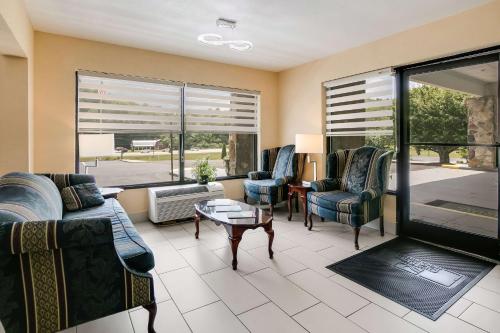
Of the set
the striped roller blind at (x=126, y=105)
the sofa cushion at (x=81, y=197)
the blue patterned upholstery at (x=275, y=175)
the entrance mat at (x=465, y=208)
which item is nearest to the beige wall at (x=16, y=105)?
the sofa cushion at (x=81, y=197)

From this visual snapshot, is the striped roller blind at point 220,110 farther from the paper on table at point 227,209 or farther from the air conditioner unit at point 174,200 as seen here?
the paper on table at point 227,209

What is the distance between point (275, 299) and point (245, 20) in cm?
285

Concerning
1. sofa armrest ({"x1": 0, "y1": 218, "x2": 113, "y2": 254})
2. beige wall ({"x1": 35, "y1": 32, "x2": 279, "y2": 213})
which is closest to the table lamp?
beige wall ({"x1": 35, "y1": 32, "x2": 279, "y2": 213})

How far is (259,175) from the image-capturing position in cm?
516

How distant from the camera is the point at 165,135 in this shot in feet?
15.2

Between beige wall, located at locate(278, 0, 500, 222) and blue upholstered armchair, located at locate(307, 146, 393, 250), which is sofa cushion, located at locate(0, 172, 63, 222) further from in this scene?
beige wall, located at locate(278, 0, 500, 222)

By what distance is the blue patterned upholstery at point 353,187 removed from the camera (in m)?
3.44

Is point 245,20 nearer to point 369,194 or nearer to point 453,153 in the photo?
point 369,194

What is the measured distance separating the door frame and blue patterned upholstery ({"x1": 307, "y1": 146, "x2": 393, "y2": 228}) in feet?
0.85

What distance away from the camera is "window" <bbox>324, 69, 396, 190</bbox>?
3.94m

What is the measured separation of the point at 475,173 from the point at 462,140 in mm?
386

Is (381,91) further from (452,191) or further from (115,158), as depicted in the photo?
(115,158)

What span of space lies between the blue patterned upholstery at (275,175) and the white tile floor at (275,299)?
1.25 metres

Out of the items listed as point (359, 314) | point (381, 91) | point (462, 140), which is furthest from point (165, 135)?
point (462, 140)
